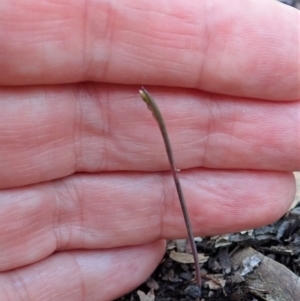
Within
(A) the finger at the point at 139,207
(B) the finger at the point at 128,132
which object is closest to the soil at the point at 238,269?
(A) the finger at the point at 139,207

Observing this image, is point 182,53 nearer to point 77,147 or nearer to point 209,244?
point 77,147

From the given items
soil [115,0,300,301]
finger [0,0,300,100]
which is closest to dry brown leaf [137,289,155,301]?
soil [115,0,300,301]

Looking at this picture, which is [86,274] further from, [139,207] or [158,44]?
[158,44]

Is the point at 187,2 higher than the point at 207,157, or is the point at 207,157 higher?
the point at 187,2

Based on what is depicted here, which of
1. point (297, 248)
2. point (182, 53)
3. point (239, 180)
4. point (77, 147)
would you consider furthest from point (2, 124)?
point (297, 248)

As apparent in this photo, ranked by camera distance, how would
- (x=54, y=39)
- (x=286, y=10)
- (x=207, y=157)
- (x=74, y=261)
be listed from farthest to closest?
(x=74, y=261) → (x=207, y=157) → (x=286, y=10) → (x=54, y=39)

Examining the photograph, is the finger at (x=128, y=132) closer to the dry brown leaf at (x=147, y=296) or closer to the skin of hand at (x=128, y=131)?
the skin of hand at (x=128, y=131)

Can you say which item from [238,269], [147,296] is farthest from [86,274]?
[238,269]
